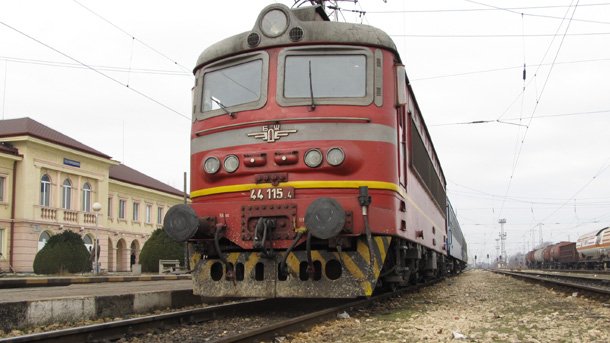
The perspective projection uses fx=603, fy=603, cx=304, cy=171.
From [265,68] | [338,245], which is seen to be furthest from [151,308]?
[265,68]

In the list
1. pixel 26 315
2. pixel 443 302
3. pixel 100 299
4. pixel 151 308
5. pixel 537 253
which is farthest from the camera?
pixel 537 253

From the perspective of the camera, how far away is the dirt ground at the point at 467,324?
20.5ft

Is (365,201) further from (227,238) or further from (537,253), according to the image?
(537,253)

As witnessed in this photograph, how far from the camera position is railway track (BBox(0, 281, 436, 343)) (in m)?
5.59

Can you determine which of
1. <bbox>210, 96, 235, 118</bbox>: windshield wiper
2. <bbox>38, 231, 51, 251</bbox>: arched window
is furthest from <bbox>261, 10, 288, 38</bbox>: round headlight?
<bbox>38, 231, 51, 251</bbox>: arched window

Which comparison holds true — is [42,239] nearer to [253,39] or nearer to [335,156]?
[253,39]

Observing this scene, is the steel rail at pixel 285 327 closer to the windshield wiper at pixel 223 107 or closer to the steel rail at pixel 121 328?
the steel rail at pixel 121 328

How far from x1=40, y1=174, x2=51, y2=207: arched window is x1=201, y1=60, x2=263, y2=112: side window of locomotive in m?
31.2

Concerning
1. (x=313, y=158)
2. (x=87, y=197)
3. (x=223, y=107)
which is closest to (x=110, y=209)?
(x=87, y=197)

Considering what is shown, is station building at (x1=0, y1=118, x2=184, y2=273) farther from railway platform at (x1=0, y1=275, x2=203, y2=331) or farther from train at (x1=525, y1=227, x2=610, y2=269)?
train at (x1=525, y1=227, x2=610, y2=269)

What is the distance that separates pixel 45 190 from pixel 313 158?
3337cm

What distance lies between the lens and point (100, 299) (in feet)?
26.2

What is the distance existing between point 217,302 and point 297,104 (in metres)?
4.40

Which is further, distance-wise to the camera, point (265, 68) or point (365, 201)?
point (265, 68)
